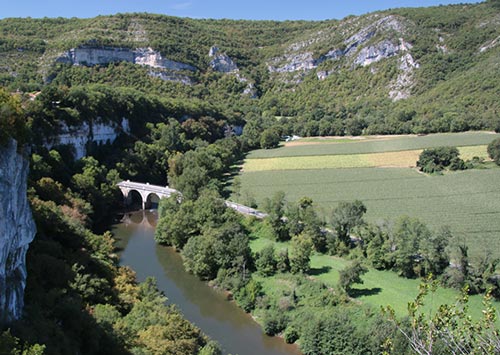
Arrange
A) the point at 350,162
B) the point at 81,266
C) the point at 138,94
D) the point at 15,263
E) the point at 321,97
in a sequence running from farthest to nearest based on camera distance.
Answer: the point at 321,97 < the point at 138,94 < the point at 350,162 < the point at 81,266 < the point at 15,263

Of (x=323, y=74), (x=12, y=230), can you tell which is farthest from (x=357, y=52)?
(x=12, y=230)

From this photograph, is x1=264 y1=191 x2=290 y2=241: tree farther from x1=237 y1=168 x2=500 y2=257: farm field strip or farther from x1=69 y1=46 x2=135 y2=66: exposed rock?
x1=69 y1=46 x2=135 y2=66: exposed rock

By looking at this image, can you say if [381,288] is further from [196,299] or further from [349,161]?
[349,161]

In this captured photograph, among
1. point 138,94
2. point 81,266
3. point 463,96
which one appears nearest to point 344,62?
point 463,96

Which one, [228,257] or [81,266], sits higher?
[81,266]

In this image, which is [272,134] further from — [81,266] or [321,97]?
[81,266]

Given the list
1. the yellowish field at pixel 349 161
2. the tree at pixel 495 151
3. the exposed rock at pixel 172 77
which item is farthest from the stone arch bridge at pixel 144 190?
the exposed rock at pixel 172 77

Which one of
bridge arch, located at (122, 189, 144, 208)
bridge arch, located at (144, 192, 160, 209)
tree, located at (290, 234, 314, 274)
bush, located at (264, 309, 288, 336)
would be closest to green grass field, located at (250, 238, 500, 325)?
tree, located at (290, 234, 314, 274)
